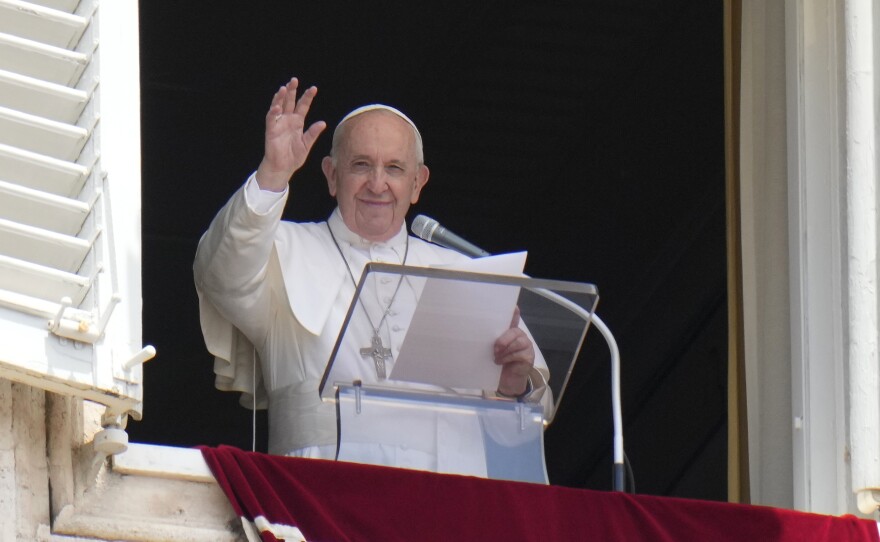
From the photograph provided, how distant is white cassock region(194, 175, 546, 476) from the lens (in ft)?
14.5

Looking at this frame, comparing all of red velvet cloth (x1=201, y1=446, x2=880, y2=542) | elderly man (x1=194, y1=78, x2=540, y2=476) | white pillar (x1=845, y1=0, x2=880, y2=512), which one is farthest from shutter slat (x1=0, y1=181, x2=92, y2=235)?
white pillar (x1=845, y1=0, x2=880, y2=512)

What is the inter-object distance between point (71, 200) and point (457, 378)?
93 centimetres

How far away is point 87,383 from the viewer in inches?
144

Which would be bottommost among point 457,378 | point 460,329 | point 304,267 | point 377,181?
point 457,378

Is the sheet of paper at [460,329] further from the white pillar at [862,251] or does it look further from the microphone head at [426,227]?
the white pillar at [862,251]

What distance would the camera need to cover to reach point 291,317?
4.93 meters

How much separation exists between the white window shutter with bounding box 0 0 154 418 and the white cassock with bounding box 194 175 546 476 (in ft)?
2.21

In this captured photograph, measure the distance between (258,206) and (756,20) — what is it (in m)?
1.51

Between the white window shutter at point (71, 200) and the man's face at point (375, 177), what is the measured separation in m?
1.14

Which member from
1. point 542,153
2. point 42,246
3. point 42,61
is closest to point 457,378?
point 42,246

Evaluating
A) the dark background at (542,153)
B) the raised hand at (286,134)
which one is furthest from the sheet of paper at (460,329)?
the dark background at (542,153)

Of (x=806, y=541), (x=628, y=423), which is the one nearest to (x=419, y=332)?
(x=806, y=541)

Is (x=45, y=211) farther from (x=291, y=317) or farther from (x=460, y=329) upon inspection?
(x=291, y=317)

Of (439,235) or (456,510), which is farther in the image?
(439,235)
